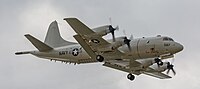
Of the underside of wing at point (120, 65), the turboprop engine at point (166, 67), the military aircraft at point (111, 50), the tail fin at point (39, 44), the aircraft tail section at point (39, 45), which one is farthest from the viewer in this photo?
the turboprop engine at point (166, 67)

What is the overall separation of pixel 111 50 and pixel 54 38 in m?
13.7

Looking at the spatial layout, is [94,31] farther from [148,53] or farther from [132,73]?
[132,73]

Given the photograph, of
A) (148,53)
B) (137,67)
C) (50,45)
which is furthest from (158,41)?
(50,45)

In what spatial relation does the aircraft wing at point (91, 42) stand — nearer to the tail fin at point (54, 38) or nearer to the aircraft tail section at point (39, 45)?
the aircraft tail section at point (39, 45)

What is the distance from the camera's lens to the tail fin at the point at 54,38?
65.8 m

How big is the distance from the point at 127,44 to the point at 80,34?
5.40m

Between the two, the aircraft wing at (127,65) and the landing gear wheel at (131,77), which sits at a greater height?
the aircraft wing at (127,65)

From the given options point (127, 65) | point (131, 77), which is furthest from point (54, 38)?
point (131, 77)

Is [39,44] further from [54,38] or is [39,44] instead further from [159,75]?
[159,75]

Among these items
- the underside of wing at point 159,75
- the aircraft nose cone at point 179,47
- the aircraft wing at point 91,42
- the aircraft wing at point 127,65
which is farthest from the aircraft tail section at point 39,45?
the aircraft nose cone at point 179,47

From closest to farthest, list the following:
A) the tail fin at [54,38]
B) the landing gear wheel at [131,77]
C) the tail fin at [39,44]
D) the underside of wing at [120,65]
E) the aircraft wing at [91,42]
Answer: the aircraft wing at [91,42]
the tail fin at [39,44]
the underside of wing at [120,65]
the landing gear wheel at [131,77]
the tail fin at [54,38]

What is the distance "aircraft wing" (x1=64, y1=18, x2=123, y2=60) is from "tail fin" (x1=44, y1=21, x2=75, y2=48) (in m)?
9.71

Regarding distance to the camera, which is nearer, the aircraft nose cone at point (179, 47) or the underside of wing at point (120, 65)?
the aircraft nose cone at point (179, 47)

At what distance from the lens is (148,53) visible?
54.9 meters
